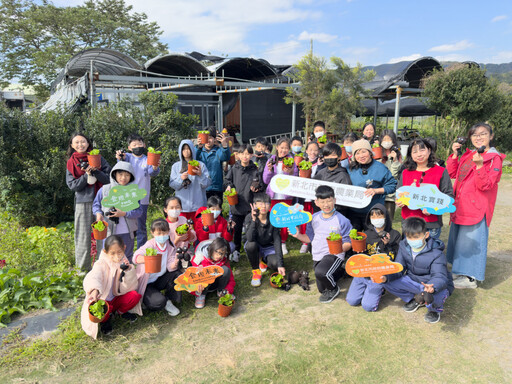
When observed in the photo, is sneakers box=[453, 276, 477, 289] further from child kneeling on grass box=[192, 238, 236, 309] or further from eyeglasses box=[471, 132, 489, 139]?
child kneeling on grass box=[192, 238, 236, 309]

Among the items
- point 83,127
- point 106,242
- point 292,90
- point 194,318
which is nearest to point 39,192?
point 83,127

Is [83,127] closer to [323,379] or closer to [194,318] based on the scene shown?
[194,318]

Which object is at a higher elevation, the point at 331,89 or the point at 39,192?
the point at 331,89

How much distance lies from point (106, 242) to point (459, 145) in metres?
4.10

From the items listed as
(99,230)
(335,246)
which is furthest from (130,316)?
(335,246)

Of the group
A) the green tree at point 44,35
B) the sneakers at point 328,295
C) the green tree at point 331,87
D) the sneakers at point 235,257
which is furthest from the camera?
the green tree at point 44,35

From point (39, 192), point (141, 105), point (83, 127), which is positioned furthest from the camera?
point (141, 105)

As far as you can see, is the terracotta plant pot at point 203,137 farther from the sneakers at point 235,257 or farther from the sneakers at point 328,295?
the sneakers at point 328,295

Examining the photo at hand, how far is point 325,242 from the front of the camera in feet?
12.9

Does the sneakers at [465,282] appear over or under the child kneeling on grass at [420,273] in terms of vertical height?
under

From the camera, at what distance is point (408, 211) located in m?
3.96

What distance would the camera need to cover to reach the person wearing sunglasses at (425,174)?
12.3 ft

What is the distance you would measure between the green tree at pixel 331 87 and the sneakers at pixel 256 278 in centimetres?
1144

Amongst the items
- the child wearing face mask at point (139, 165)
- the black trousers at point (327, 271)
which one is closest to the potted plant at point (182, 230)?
the child wearing face mask at point (139, 165)
